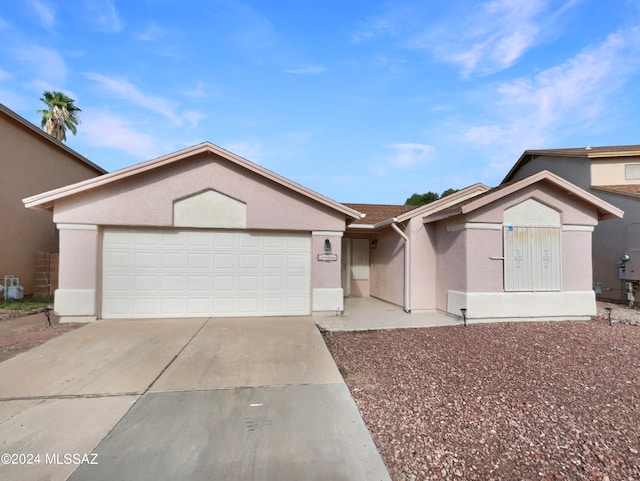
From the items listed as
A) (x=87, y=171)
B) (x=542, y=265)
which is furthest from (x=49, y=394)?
(x=87, y=171)

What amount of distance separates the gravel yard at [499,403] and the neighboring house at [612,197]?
19.0ft

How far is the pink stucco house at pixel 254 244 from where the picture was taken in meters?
8.37

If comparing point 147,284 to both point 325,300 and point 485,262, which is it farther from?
point 485,262

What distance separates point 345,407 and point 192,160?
23.9 ft

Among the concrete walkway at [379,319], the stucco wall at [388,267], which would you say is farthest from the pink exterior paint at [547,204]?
the concrete walkway at [379,319]

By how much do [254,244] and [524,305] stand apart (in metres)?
7.20

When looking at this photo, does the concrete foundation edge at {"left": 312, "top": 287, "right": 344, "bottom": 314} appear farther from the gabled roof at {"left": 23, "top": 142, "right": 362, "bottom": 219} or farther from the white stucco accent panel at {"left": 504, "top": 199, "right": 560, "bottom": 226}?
the white stucco accent panel at {"left": 504, "top": 199, "right": 560, "bottom": 226}

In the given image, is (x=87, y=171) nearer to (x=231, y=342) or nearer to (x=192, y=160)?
(x=192, y=160)

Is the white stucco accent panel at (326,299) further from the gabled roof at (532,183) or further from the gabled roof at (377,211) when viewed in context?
the gabled roof at (532,183)

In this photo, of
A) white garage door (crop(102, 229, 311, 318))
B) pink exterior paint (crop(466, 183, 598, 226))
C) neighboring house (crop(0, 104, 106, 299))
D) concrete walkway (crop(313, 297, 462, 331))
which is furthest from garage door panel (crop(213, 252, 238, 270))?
neighboring house (crop(0, 104, 106, 299))

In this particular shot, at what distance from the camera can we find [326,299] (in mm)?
9219

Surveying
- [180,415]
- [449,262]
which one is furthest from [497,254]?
[180,415]

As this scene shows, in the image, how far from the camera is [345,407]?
3881 millimetres

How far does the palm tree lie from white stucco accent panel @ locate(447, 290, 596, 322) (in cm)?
2539
